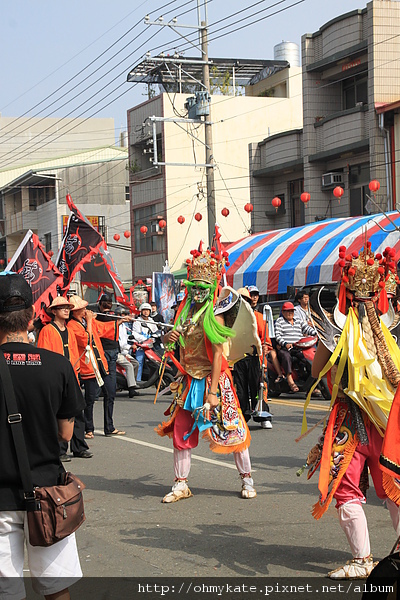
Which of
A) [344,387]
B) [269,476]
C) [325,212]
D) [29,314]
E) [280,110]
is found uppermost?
[280,110]

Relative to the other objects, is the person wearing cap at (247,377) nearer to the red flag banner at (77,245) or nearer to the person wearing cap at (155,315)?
the red flag banner at (77,245)

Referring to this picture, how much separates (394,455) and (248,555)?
2070 millimetres

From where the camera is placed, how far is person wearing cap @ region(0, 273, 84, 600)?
11.6 ft

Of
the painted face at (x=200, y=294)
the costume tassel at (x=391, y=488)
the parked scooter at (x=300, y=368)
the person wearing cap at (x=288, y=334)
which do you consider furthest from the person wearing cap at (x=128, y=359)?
the costume tassel at (x=391, y=488)

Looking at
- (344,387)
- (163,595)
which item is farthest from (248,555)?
(344,387)

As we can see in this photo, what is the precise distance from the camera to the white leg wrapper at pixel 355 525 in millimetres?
4739

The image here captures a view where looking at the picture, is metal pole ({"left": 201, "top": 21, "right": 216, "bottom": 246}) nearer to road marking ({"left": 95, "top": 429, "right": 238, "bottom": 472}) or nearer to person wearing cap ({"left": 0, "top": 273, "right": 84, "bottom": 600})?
road marking ({"left": 95, "top": 429, "right": 238, "bottom": 472})

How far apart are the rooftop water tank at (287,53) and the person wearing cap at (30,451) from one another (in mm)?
37711

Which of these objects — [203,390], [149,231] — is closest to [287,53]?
[149,231]

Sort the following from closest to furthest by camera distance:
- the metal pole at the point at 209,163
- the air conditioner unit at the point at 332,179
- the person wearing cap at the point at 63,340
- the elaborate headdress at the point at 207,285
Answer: the elaborate headdress at the point at 207,285 → the person wearing cap at the point at 63,340 → the metal pole at the point at 209,163 → the air conditioner unit at the point at 332,179

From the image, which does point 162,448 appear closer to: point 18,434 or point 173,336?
point 173,336

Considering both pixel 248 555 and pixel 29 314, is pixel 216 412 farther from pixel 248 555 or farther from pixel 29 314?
pixel 29 314

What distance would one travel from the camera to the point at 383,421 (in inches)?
191

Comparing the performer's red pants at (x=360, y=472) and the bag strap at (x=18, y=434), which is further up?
the bag strap at (x=18, y=434)
